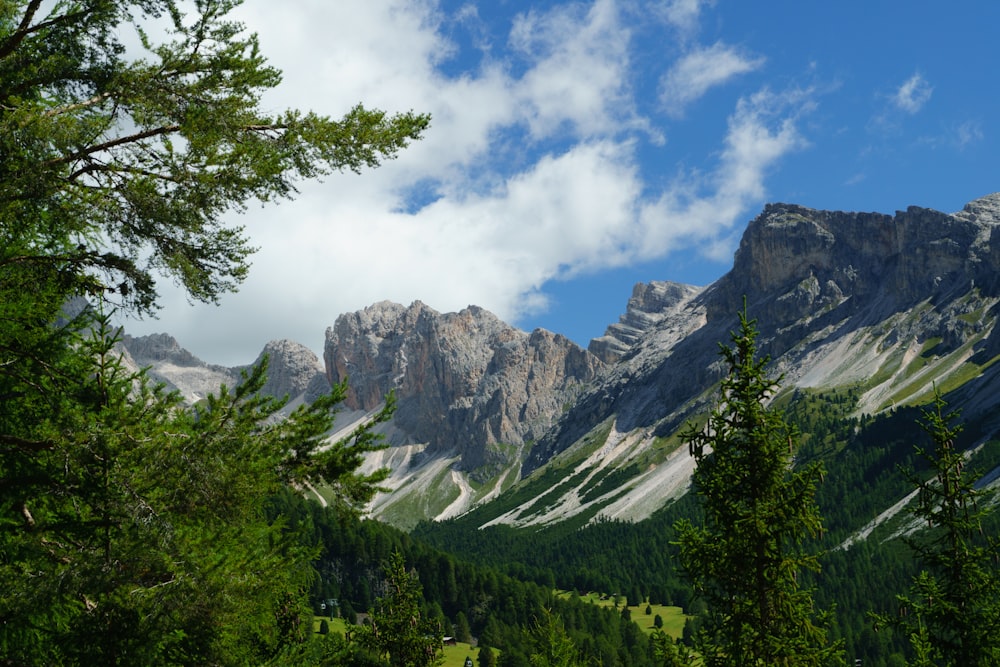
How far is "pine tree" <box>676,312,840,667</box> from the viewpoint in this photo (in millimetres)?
17797

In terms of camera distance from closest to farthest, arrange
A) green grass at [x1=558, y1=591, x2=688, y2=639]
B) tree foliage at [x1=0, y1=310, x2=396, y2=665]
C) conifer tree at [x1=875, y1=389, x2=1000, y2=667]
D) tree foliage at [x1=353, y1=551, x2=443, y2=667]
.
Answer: tree foliage at [x1=0, y1=310, x2=396, y2=665], conifer tree at [x1=875, y1=389, x2=1000, y2=667], tree foliage at [x1=353, y1=551, x2=443, y2=667], green grass at [x1=558, y1=591, x2=688, y2=639]

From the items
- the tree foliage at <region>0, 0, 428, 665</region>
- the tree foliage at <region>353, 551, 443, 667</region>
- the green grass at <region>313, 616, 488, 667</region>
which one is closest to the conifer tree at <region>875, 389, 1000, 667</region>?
the tree foliage at <region>0, 0, 428, 665</region>

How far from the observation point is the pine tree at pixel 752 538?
17.8m

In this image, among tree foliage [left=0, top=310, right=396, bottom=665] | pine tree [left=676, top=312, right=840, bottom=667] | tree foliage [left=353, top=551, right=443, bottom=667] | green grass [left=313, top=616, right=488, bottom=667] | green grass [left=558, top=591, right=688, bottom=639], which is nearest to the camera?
tree foliage [left=0, top=310, right=396, bottom=665]

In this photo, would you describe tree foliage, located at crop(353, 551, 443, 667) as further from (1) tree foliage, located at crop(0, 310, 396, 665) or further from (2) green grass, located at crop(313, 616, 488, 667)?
(2) green grass, located at crop(313, 616, 488, 667)

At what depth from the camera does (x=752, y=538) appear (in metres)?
18.5

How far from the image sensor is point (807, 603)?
18.0 m

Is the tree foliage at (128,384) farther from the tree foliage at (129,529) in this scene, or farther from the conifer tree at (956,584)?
the conifer tree at (956,584)

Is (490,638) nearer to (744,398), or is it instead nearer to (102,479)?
(744,398)

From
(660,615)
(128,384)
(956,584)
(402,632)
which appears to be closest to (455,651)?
(660,615)

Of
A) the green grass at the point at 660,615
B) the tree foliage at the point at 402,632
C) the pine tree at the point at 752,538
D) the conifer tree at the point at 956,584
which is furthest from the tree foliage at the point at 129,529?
the green grass at the point at 660,615

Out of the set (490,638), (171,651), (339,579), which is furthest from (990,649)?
(339,579)

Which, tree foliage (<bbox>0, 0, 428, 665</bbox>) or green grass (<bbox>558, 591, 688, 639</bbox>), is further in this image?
green grass (<bbox>558, 591, 688, 639</bbox>)

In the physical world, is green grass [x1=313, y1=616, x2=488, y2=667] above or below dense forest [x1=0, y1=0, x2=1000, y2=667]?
below
